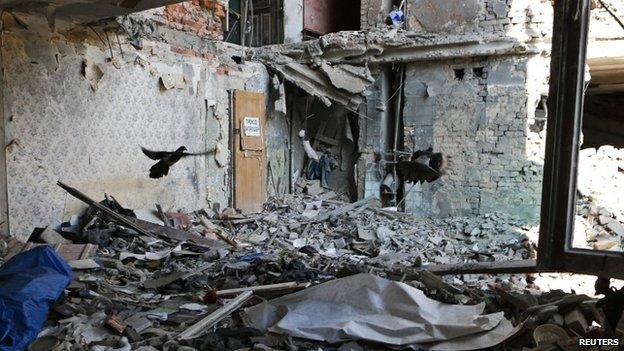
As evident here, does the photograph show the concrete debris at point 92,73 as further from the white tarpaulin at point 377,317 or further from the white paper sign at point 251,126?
the white tarpaulin at point 377,317

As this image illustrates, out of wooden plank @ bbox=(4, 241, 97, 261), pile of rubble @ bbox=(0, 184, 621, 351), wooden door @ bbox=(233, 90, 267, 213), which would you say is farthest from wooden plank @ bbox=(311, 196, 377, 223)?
wooden plank @ bbox=(4, 241, 97, 261)

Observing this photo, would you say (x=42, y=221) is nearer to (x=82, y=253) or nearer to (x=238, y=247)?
(x=82, y=253)

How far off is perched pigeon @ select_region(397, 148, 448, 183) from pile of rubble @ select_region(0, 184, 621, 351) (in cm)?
220

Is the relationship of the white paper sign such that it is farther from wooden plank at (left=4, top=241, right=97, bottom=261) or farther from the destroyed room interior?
wooden plank at (left=4, top=241, right=97, bottom=261)

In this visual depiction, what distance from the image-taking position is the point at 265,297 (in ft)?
13.5

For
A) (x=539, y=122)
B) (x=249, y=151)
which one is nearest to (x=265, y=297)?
(x=249, y=151)

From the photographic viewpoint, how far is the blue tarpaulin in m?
3.12

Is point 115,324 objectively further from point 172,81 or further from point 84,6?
point 172,81

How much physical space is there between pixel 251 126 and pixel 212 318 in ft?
20.5

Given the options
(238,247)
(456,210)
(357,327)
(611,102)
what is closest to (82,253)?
(238,247)

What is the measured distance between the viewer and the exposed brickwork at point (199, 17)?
8039 mm

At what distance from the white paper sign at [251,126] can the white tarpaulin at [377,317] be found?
5.98 metres

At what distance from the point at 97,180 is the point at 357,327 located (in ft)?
16.7

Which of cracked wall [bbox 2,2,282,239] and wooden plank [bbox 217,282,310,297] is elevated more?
cracked wall [bbox 2,2,282,239]
